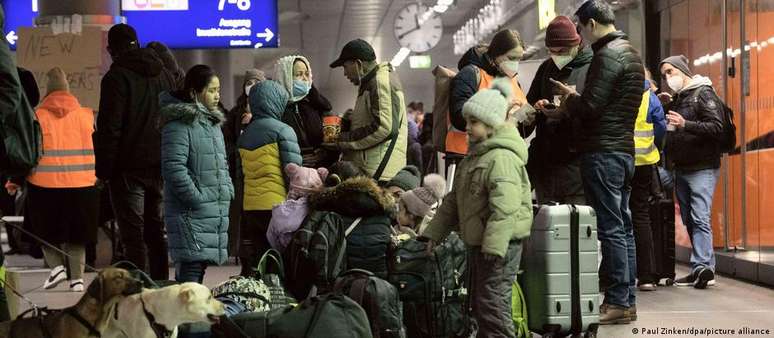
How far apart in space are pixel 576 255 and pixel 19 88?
3.65 metres

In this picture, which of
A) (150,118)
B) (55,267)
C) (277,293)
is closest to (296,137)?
(150,118)

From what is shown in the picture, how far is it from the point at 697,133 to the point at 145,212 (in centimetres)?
436

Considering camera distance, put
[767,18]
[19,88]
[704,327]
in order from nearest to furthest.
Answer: [19,88] → [704,327] → [767,18]

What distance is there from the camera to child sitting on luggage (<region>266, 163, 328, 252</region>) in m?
7.24

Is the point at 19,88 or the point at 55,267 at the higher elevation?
the point at 19,88

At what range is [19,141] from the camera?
15.8ft

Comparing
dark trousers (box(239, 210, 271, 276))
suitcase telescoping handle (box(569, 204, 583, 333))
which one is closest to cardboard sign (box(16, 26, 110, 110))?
dark trousers (box(239, 210, 271, 276))

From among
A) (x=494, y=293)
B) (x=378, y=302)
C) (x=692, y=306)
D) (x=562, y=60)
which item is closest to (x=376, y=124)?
(x=562, y=60)

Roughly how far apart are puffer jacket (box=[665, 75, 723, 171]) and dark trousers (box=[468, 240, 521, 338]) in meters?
4.25

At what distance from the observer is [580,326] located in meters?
7.39

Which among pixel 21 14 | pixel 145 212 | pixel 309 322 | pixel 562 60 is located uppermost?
pixel 21 14

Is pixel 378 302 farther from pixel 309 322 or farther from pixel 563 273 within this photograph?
pixel 563 273

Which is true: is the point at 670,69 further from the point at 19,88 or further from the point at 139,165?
the point at 19,88

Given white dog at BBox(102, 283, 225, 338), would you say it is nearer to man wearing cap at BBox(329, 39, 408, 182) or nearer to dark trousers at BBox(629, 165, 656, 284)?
man wearing cap at BBox(329, 39, 408, 182)
